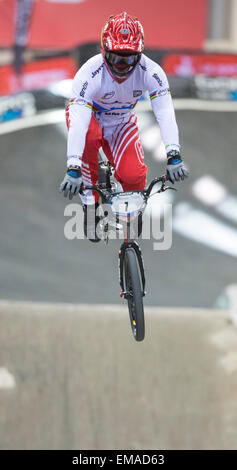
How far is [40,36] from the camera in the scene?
20.0 m

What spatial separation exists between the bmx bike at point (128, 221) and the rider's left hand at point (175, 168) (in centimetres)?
7

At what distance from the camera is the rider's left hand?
510 cm

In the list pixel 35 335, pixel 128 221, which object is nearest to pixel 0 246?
pixel 35 335

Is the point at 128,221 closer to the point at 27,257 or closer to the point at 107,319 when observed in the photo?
the point at 107,319

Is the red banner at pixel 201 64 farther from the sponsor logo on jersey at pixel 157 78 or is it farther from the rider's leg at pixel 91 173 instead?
the sponsor logo on jersey at pixel 157 78

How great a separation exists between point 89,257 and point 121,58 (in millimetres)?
12701

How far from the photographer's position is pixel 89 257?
17.2 meters

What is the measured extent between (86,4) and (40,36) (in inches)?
79.7

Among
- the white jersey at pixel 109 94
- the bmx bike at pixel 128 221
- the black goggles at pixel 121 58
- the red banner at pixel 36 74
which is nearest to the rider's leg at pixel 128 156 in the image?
the bmx bike at pixel 128 221


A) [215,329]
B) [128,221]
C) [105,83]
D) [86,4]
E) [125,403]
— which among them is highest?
[86,4]

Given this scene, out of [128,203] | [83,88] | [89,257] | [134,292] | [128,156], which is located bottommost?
[134,292]

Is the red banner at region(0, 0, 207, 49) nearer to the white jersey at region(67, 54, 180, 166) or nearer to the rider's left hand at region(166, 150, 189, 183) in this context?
the white jersey at region(67, 54, 180, 166)

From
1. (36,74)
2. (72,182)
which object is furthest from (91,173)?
(36,74)

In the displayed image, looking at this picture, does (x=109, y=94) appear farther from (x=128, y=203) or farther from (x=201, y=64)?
(x=201, y=64)
